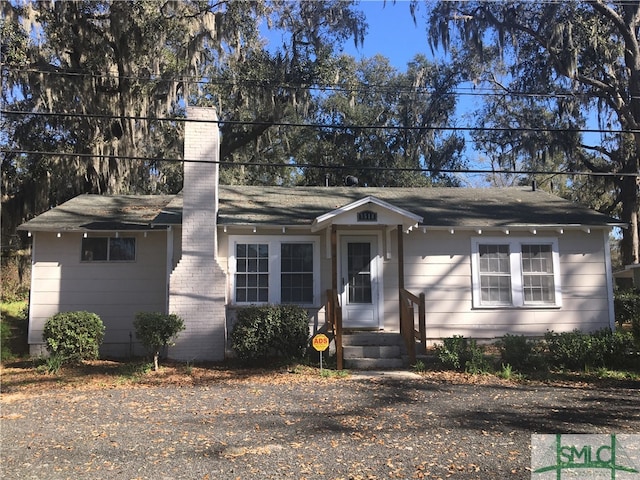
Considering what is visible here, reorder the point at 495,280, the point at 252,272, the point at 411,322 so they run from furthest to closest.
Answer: the point at 495,280
the point at 252,272
the point at 411,322

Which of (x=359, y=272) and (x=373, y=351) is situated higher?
(x=359, y=272)

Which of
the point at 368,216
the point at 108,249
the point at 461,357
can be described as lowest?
the point at 461,357

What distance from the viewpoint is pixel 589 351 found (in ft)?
31.1

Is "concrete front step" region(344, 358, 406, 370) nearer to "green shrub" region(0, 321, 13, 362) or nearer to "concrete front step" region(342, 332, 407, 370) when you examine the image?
"concrete front step" region(342, 332, 407, 370)

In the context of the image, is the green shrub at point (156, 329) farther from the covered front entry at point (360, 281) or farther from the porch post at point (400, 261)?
the porch post at point (400, 261)

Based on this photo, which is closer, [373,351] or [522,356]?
[522,356]

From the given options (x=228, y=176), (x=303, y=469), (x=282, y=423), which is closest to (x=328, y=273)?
(x=282, y=423)

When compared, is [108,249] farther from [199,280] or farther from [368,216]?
[368,216]

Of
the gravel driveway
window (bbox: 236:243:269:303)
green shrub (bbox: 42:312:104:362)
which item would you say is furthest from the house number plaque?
green shrub (bbox: 42:312:104:362)

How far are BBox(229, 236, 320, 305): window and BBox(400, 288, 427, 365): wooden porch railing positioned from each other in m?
1.89

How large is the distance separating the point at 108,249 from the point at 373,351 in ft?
21.3

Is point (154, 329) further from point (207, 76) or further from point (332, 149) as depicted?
point (332, 149)

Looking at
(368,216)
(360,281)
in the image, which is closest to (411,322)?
(360,281)

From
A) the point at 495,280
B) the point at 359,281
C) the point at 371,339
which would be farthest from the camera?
the point at 495,280
